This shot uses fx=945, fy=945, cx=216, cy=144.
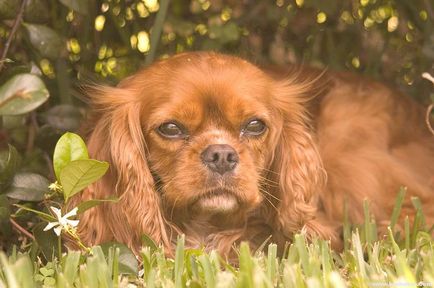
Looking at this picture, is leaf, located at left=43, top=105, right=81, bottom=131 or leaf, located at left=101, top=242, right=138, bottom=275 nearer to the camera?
leaf, located at left=101, top=242, right=138, bottom=275

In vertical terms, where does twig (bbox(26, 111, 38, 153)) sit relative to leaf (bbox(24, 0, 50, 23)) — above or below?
below

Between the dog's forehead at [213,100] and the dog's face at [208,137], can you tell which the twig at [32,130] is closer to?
the dog's face at [208,137]

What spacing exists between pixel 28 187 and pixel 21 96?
64 centimetres

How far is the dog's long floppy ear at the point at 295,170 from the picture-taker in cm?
329

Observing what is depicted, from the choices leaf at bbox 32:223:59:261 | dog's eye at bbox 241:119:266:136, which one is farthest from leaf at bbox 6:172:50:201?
dog's eye at bbox 241:119:266:136

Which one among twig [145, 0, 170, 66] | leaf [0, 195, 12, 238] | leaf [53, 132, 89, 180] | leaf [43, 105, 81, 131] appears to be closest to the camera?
leaf [53, 132, 89, 180]

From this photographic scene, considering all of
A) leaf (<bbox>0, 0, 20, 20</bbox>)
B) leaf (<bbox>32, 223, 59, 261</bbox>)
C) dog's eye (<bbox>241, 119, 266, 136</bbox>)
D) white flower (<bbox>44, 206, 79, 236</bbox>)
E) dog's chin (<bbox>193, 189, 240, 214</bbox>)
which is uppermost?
leaf (<bbox>0, 0, 20, 20</bbox>)

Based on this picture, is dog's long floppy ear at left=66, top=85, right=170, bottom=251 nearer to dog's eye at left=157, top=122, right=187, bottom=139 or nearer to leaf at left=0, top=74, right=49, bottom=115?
dog's eye at left=157, top=122, right=187, bottom=139

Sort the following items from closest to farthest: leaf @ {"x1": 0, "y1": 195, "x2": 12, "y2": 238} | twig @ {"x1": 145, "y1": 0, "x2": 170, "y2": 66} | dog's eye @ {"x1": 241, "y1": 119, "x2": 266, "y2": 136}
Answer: leaf @ {"x1": 0, "y1": 195, "x2": 12, "y2": 238} < dog's eye @ {"x1": 241, "y1": 119, "x2": 266, "y2": 136} < twig @ {"x1": 145, "y1": 0, "x2": 170, "y2": 66}

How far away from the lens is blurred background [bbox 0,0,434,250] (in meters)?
3.22

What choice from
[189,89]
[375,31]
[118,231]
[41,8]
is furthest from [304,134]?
[375,31]

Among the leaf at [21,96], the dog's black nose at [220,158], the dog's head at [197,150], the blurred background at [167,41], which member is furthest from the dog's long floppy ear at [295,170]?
the leaf at [21,96]

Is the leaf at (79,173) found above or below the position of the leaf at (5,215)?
above

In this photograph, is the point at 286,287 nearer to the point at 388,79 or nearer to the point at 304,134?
the point at 304,134
